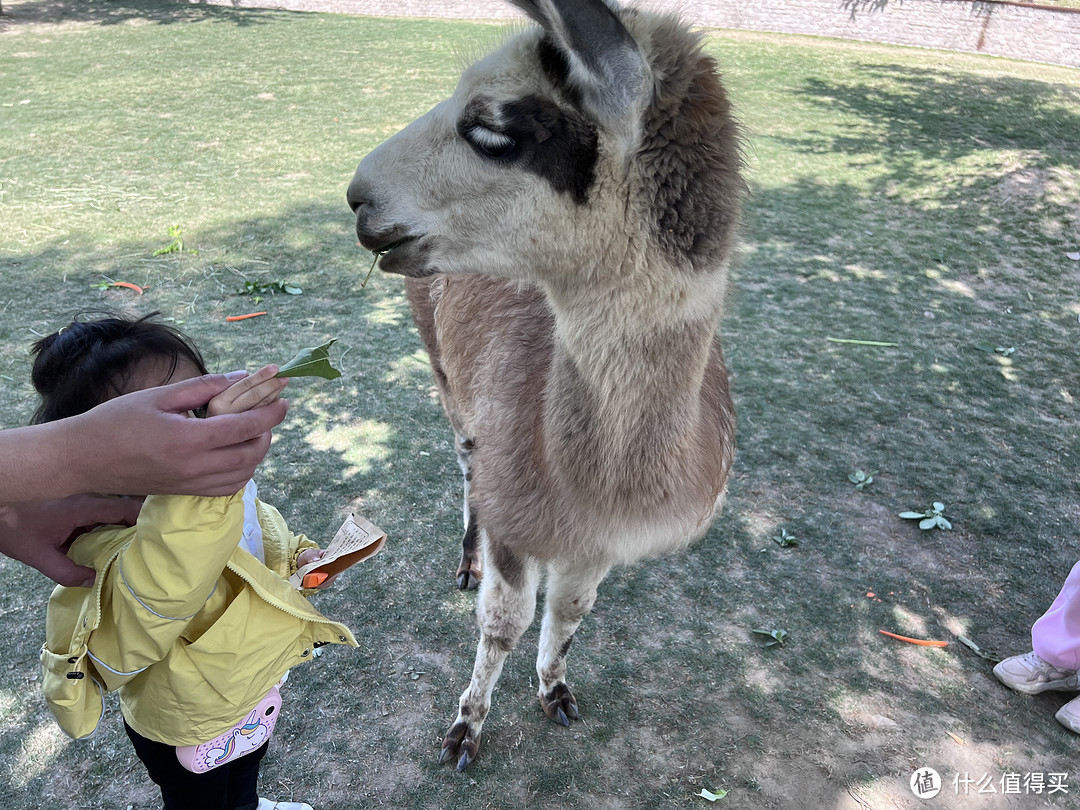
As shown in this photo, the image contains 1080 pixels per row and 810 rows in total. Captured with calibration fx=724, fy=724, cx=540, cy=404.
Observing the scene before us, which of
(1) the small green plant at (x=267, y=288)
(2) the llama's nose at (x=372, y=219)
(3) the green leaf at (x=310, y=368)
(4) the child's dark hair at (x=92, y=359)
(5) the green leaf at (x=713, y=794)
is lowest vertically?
(5) the green leaf at (x=713, y=794)

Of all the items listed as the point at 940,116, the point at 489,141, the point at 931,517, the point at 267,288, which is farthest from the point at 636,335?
the point at 940,116

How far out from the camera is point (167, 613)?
1237 millimetres

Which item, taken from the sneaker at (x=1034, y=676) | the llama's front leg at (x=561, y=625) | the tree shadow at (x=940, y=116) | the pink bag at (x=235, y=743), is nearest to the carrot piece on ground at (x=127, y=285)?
the llama's front leg at (x=561, y=625)

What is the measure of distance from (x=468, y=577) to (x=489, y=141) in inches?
75.8

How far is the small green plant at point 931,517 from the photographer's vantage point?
129 inches

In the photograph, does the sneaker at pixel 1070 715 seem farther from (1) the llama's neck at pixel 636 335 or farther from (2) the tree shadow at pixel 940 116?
(2) the tree shadow at pixel 940 116

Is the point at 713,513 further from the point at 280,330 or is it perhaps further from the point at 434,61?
the point at 434,61

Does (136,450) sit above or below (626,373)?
above

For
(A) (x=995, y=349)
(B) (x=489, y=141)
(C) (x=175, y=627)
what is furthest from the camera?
(A) (x=995, y=349)

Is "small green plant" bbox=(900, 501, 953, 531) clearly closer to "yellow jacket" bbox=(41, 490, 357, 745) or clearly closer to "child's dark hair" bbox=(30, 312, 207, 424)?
"yellow jacket" bbox=(41, 490, 357, 745)

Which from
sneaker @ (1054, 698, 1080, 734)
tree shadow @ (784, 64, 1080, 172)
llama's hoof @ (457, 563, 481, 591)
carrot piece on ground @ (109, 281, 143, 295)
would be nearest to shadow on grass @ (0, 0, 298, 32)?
tree shadow @ (784, 64, 1080, 172)

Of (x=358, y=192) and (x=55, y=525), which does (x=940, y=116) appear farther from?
(x=55, y=525)

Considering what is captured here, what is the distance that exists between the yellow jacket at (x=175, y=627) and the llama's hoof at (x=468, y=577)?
52.7 inches

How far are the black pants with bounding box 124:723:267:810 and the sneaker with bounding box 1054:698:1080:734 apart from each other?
2554 millimetres
